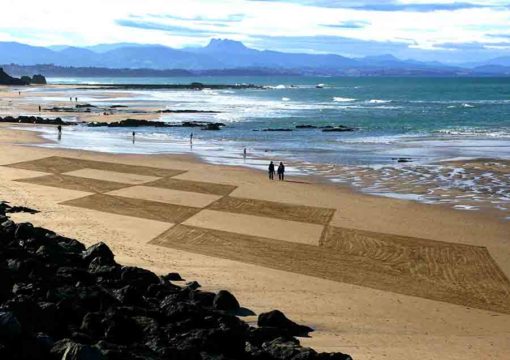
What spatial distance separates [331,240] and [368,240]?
115 cm

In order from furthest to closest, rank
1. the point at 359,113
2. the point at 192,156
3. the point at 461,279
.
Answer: the point at 359,113 → the point at 192,156 → the point at 461,279

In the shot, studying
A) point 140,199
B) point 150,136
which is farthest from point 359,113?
point 140,199

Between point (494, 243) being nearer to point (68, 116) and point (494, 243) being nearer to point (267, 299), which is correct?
point (267, 299)

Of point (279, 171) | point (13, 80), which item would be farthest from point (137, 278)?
point (13, 80)

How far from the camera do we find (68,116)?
7088 cm

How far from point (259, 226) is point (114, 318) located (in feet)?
37.4

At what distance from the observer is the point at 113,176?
2980cm

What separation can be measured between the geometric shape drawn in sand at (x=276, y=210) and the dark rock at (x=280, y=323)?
10.6 m

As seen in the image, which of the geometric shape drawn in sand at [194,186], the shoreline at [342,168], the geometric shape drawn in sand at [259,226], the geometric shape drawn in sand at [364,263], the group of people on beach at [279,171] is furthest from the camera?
the group of people on beach at [279,171]

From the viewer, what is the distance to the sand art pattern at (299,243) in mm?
15508

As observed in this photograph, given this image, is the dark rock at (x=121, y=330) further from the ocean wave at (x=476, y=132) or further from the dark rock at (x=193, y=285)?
the ocean wave at (x=476, y=132)

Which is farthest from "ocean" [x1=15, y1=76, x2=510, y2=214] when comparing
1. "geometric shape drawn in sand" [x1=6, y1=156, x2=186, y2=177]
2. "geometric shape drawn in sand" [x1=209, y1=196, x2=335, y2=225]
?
"geometric shape drawn in sand" [x1=6, y1=156, x2=186, y2=177]

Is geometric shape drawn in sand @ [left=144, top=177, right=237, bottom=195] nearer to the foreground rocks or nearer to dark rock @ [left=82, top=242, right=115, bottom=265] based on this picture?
dark rock @ [left=82, top=242, right=115, bottom=265]

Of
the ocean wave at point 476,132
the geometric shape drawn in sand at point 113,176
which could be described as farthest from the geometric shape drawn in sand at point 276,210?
the ocean wave at point 476,132
